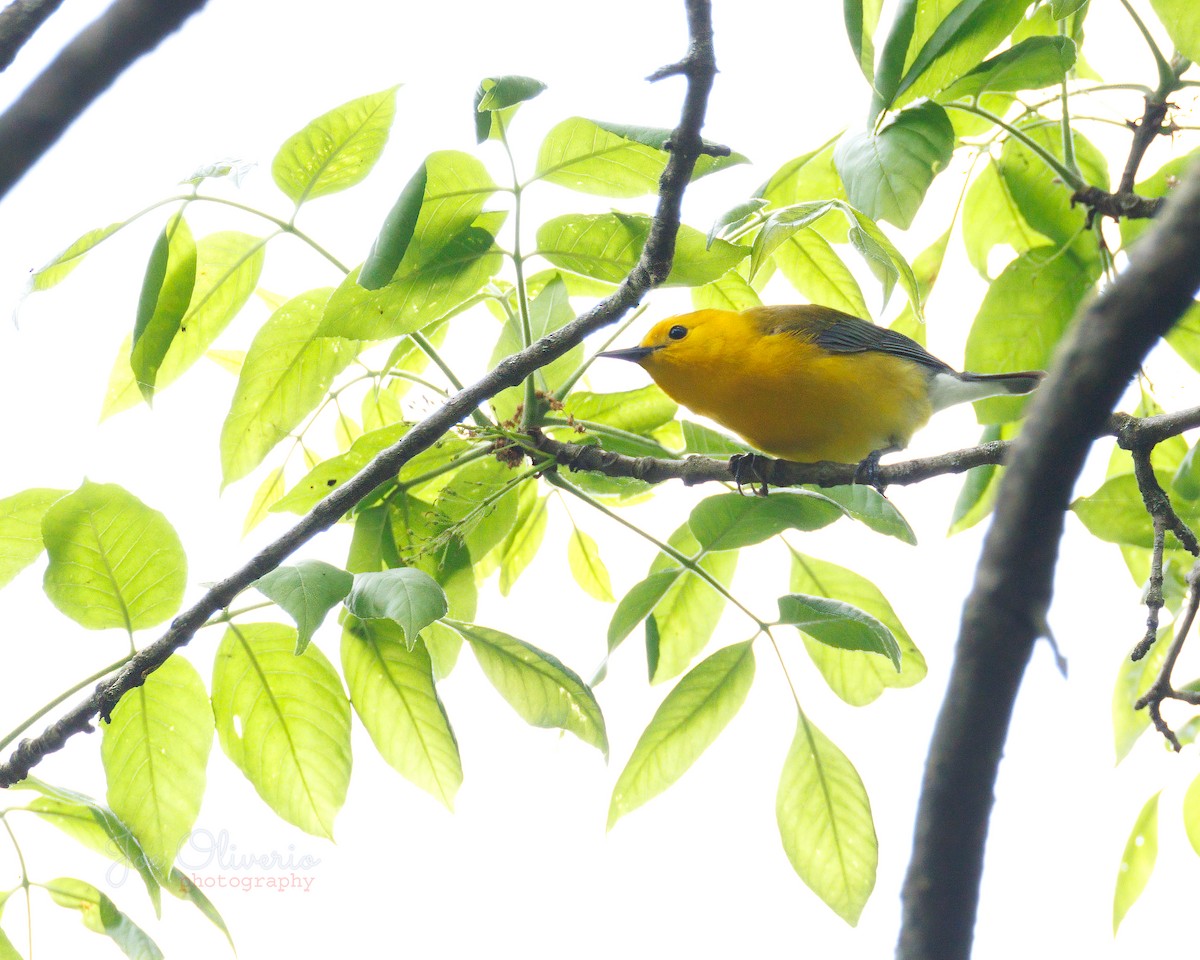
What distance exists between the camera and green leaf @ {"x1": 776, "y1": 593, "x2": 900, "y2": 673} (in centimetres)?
159

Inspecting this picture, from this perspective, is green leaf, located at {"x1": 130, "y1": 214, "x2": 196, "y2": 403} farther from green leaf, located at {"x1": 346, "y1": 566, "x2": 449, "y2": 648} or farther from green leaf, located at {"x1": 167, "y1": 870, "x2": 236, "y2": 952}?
green leaf, located at {"x1": 167, "y1": 870, "x2": 236, "y2": 952}

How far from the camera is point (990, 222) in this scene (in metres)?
2.13

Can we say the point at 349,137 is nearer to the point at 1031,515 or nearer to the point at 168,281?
the point at 168,281

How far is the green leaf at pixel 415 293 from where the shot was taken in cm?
172

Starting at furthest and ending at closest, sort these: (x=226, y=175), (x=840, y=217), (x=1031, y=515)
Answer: (x=840, y=217) → (x=226, y=175) → (x=1031, y=515)

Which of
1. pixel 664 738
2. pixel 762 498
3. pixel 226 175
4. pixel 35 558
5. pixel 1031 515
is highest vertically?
pixel 226 175

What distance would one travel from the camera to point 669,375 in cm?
271

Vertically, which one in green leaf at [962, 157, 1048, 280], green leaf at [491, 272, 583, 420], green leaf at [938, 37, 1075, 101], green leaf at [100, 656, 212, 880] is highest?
green leaf at [962, 157, 1048, 280]

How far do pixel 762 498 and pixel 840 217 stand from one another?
1.97 feet

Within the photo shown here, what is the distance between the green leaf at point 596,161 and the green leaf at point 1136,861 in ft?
4.71

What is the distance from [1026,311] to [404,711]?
1.31 m

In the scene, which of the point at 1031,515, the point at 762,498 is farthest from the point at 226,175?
the point at 1031,515

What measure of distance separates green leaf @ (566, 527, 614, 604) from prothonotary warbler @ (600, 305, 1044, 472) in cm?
50

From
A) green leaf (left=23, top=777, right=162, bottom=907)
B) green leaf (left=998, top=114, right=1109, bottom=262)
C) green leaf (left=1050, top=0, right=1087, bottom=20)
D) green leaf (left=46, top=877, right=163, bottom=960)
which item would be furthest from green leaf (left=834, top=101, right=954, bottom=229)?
green leaf (left=46, top=877, right=163, bottom=960)
